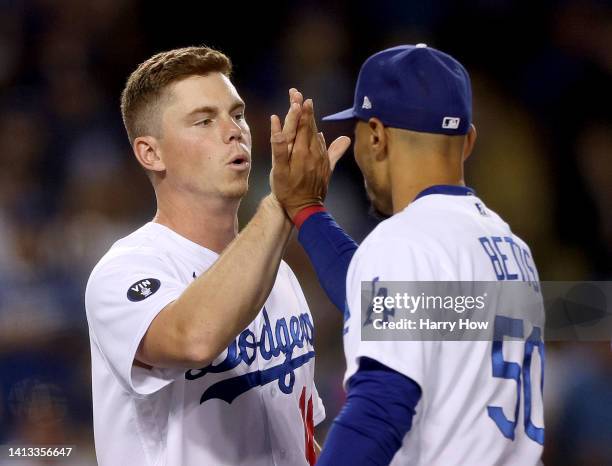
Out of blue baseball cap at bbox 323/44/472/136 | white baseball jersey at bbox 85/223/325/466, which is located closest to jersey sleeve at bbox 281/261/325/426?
white baseball jersey at bbox 85/223/325/466

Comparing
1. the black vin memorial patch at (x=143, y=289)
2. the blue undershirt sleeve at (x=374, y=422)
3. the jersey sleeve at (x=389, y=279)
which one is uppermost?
the black vin memorial patch at (x=143, y=289)

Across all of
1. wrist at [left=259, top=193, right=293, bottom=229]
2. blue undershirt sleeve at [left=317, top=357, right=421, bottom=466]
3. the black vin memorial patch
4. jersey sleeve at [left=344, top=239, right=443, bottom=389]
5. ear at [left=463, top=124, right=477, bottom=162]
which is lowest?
blue undershirt sleeve at [left=317, top=357, right=421, bottom=466]

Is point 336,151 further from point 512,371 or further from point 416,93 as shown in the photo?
point 512,371

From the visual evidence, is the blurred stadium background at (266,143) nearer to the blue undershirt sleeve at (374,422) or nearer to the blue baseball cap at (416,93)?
the blue baseball cap at (416,93)

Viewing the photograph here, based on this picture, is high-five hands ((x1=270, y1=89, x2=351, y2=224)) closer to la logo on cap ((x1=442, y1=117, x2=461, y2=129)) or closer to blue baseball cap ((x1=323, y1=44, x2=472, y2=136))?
blue baseball cap ((x1=323, y1=44, x2=472, y2=136))

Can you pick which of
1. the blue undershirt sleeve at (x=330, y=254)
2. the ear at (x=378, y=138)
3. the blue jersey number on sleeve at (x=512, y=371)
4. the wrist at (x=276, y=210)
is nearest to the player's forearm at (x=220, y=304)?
the wrist at (x=276, y=210)

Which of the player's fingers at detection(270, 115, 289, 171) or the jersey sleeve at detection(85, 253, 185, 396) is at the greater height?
the player's fingers at detection(270, 115, 289, 171)

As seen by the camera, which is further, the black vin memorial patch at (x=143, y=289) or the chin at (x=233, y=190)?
the chin at (x=233, y=190)

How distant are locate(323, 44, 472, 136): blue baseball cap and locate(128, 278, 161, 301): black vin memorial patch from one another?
0.66m

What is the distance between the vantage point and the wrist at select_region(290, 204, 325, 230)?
2.08m

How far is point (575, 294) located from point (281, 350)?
6.08 ft

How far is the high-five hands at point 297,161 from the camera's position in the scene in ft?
6.89

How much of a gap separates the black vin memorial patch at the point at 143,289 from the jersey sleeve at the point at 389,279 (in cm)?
63

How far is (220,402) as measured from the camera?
2.24 meters
